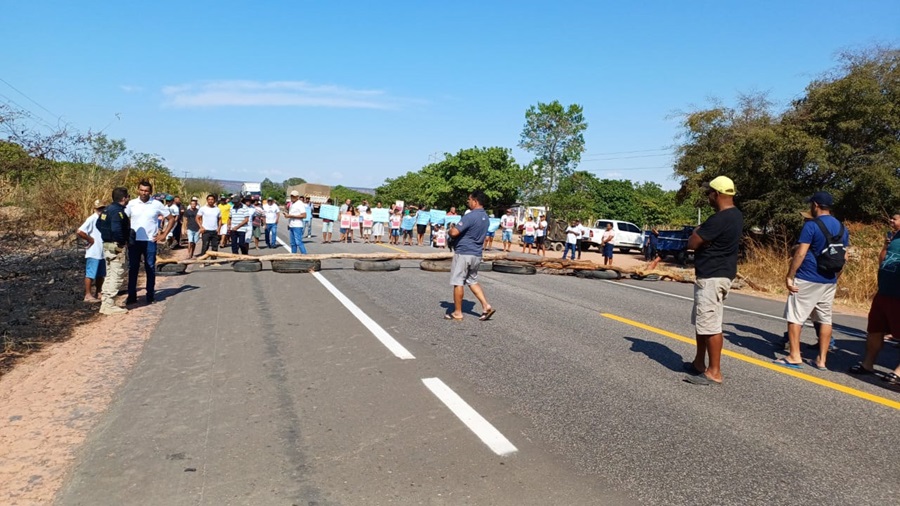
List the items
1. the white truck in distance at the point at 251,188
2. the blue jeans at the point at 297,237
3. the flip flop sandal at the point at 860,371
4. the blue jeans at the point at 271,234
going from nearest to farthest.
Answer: the flip flop sandal at the point at 860,371, the blue jeans at the point at 297,237, the blue jeans at the point at 271,234, the white truck in distance at the point at 251,188

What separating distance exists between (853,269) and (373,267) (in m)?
11.5

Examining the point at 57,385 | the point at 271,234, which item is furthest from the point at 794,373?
the point at 271,234

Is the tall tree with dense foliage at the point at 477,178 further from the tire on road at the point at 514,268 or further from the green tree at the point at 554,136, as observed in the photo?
the tire on road at the point at 514,268

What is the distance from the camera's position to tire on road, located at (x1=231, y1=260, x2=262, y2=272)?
13422 mm

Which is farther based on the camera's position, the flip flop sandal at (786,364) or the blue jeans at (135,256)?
the blue jeans at (135,256)

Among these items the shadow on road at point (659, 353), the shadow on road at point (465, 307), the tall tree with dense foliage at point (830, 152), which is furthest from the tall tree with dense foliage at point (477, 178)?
the shadow on road at point (659, 353)

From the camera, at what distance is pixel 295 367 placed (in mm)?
5996

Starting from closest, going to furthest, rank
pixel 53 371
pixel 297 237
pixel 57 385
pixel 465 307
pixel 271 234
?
pixel 57 385
pixel 53 371
pixel 465 307
pixel 297 237
pixel 271 234

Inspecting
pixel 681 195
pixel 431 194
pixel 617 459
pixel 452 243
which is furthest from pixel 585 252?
pixel 617 459

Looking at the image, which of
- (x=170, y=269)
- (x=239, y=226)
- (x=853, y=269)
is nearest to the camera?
(x=170, y=269)

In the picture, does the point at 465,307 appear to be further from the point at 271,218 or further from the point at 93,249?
the point at 271,218

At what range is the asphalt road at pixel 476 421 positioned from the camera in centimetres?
356

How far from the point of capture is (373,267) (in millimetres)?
13977

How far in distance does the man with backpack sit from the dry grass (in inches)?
319
